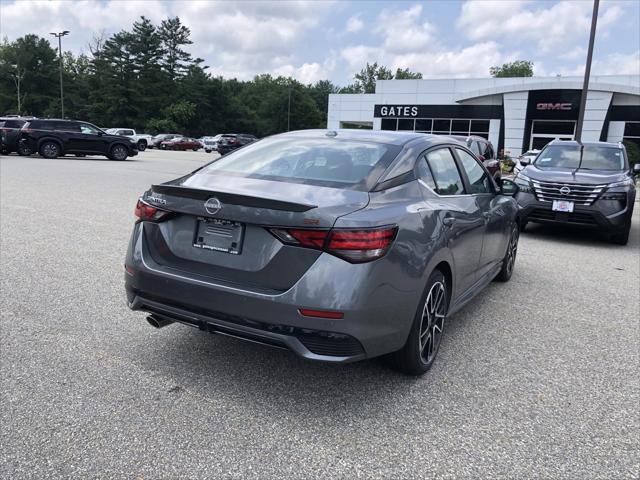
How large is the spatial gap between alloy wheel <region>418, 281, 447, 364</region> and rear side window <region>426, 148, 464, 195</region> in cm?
74

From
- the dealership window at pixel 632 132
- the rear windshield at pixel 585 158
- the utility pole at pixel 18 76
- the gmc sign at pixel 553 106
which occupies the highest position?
the utility pole at pixel 18 76

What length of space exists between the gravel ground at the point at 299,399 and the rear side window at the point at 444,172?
1.19 metres

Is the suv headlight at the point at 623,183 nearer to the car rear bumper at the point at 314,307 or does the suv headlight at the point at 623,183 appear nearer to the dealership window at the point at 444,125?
the car rear bumper at the point at 314,307

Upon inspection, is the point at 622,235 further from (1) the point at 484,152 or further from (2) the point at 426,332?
(2) the point at 426,332

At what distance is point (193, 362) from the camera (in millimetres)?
3594

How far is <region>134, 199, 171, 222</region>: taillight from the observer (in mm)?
3308

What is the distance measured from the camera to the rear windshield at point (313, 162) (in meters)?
3.34

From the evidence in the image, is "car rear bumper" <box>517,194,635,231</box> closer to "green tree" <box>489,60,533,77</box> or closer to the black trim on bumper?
the black trim on bumper

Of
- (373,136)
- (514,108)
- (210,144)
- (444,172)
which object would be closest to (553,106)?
(514,108)

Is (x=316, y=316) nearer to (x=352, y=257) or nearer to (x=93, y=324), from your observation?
(x=352, y=257)

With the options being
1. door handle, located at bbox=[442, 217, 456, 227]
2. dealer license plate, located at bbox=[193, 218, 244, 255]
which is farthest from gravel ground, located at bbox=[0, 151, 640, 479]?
door handle, located at bbox=[442, 217, 456, 227]

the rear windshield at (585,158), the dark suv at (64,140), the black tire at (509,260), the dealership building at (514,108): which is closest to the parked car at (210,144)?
the dealership building at (514,108)

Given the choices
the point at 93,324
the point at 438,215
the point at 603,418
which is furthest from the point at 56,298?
the point at 603,418

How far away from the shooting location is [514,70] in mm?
113812
